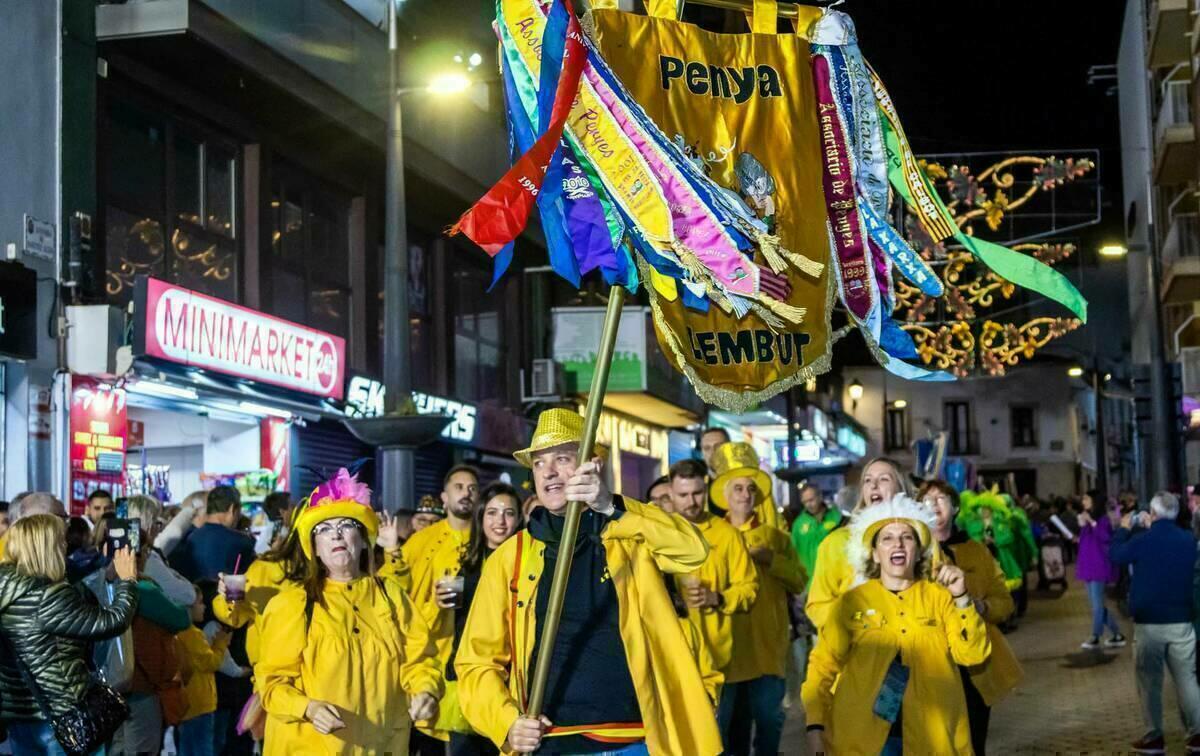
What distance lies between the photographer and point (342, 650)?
22.0 ft

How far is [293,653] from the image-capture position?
21.8ft

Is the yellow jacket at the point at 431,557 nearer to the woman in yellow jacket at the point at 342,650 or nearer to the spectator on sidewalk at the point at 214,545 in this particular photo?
the woman in yellow jacket at the point at 342,650

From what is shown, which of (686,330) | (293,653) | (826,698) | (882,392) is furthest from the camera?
(882,392)

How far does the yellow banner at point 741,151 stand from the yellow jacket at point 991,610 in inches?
93.7

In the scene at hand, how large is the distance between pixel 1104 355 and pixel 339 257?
133 ft

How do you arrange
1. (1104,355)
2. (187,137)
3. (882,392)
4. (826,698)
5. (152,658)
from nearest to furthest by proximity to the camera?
(826,698) < (152,658) < (187,137) < (1104,355) < (882,392)

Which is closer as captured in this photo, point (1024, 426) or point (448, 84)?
point (448, 84)

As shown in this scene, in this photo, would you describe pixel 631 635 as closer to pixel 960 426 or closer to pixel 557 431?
pixel 557 431

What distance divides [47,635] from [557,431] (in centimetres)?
317

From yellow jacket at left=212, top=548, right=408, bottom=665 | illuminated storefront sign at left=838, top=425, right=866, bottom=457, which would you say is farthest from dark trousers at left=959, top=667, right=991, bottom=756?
illuminated storefront sign at left=838, top=425, right=866, bottom=457

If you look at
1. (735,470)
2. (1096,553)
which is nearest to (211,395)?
(735,470)

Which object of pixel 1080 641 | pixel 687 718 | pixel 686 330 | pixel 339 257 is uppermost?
pixel 339 257

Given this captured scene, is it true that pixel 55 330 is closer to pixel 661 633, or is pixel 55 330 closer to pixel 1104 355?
pixel 661 633

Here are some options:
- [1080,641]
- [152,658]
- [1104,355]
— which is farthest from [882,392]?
[152,658]
